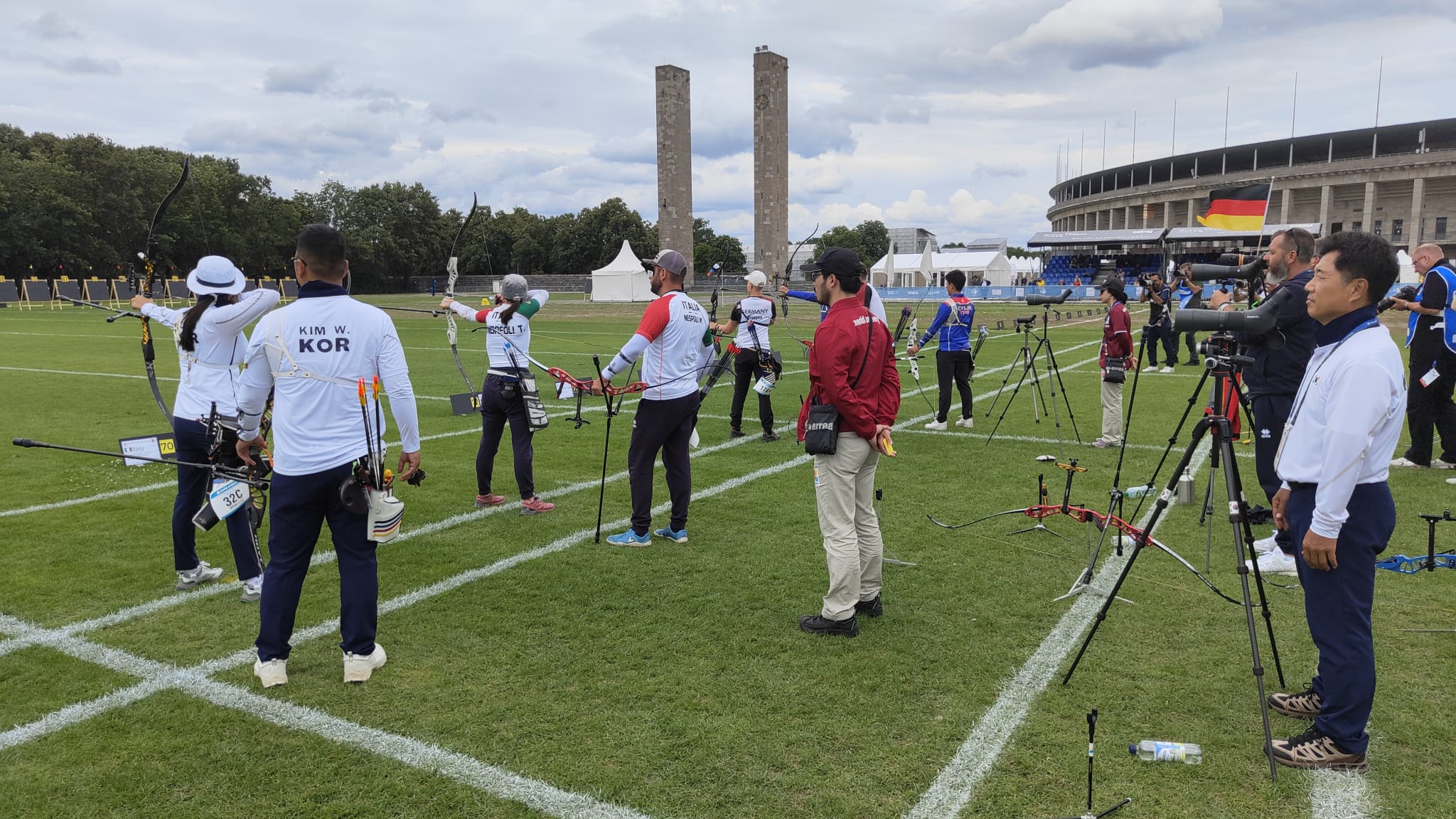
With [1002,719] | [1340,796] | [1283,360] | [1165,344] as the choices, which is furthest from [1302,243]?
[1165,344]

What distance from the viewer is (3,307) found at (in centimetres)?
4822

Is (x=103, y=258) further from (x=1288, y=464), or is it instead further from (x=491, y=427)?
(x=1288, y=464)

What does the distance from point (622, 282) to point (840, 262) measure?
4962 centimetres

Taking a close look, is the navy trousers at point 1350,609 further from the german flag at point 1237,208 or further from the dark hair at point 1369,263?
the german flag at point 1237,208

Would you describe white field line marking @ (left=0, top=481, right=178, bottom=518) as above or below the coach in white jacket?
below

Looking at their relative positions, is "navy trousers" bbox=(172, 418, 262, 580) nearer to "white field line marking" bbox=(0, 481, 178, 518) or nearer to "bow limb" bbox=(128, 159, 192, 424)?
"bow limb" bbox=(128, 159, 192, 424)

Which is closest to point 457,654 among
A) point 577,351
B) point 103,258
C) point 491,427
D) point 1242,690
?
point 491,427

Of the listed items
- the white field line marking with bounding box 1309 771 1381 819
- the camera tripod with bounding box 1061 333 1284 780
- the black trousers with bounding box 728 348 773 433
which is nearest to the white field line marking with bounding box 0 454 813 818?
the camera tripod with bounding box 1061 333 1284 780

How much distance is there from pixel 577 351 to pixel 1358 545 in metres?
20.6

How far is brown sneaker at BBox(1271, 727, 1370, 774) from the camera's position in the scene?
3.36m

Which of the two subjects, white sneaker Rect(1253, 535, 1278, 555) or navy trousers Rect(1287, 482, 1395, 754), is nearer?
navy trousers Rect(1287, 482, 1395, 754)

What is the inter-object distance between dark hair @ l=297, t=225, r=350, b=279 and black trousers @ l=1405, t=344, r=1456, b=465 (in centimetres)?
965

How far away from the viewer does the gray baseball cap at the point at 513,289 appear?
296 inches

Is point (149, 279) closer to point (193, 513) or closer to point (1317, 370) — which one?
point (193, 513)
